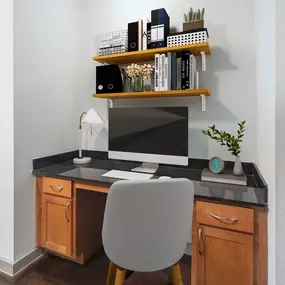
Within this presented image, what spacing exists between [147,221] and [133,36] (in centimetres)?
157

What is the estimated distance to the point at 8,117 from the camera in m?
1.71

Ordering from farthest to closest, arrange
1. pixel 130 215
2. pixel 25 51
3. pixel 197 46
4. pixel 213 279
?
pixel 25 51 < pixel 197 46 < pixel 213 279 < pixel 130 215

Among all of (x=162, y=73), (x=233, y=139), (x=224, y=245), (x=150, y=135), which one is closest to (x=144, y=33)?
(x=162, y=73)

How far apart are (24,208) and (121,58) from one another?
1538 mm

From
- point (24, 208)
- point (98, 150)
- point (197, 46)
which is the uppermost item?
point (197, 46)

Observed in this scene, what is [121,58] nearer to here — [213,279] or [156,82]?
[156,82]

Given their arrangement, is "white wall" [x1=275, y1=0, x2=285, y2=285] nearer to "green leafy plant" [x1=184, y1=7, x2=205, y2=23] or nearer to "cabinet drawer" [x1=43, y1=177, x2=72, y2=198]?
"green leafy plant" [x1=184, y1=7, x2=205, y2=23]

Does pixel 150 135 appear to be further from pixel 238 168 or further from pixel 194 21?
pixel 194 21

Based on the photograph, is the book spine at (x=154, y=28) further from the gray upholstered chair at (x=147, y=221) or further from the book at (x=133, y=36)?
the gray upholstered chair at (x=147, y=221)

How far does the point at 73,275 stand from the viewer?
1749mm

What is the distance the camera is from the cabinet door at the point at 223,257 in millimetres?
1205

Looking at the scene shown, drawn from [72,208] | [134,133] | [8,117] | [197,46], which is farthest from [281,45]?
[8,117]

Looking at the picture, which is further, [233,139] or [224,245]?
[233,139]

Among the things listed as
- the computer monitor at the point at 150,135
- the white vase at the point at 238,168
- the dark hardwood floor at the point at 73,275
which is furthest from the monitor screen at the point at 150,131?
the dark hardwood floor at the point at 73,275
